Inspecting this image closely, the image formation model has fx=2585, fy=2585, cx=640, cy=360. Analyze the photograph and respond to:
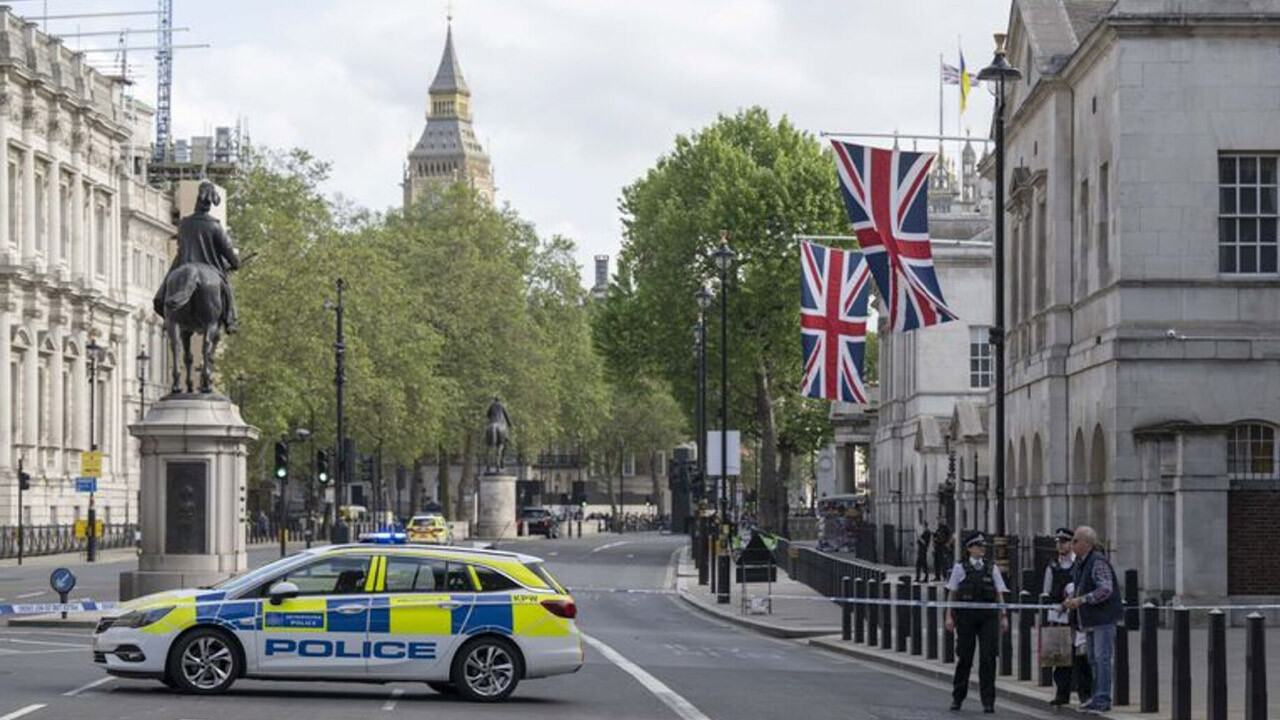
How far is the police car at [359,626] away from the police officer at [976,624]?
12.5 feet

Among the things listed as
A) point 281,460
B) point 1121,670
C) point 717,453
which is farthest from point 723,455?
point 1121,670

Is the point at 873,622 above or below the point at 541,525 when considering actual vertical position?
above

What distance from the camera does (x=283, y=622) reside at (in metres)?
24.8

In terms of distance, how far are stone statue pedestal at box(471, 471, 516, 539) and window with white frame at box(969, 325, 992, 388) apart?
3023cm

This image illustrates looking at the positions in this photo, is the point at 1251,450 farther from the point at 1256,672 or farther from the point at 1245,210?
the point at 1256,672

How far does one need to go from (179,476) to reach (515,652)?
588 inches

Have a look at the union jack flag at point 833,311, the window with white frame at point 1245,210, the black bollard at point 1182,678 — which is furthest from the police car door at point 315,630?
the union jack flag at point 833,311

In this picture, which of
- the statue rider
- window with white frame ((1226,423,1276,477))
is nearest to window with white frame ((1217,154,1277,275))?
window with white frame ((1226,423,1276,477))

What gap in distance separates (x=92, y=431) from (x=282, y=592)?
76.8 m

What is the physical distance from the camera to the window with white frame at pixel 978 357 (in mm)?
79625

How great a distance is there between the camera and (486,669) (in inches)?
992

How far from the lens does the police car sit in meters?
24.7

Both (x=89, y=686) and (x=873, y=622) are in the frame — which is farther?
(x=873, y=622)

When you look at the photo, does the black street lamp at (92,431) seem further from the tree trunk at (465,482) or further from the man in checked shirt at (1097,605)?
the man in checked shirt at (1097,605)
